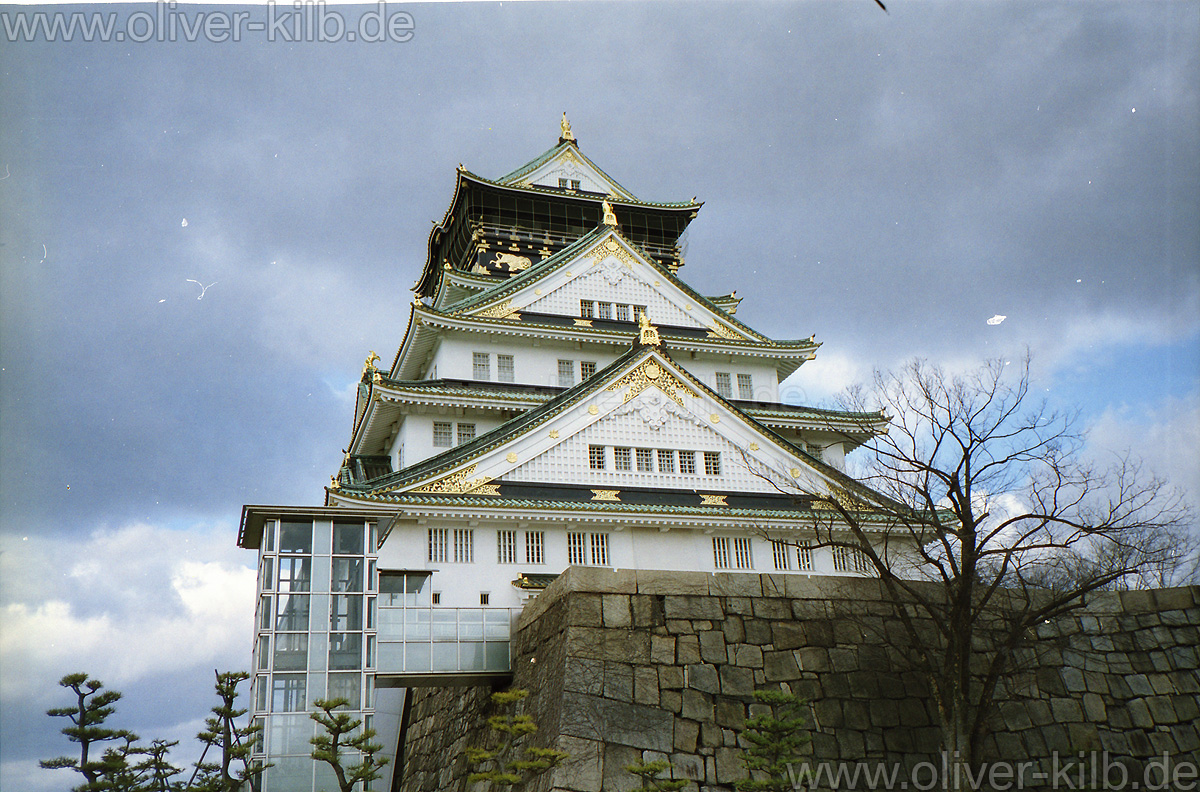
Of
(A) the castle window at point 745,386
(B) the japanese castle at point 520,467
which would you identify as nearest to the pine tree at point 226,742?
(B) the japanese castle at point 520,467

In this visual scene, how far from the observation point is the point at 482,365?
97.2 ft

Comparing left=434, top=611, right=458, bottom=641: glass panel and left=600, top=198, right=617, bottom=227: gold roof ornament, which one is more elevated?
left=600, top=198, right=617, bottom=227: gold roof ornament

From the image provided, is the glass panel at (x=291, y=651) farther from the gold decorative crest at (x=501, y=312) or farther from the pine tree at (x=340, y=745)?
the gold decorative crest at (x=501, y=312)

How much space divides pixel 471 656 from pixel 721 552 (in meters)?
7.62

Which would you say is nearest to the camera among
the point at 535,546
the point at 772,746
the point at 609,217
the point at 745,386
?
the point at 772,746

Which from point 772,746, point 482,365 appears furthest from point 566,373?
point 772,746

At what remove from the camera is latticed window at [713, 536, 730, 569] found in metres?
25.1

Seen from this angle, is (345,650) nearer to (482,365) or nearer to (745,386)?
(482,365)

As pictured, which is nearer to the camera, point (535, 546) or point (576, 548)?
point (535, 546)

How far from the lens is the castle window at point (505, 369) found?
29.7 meters

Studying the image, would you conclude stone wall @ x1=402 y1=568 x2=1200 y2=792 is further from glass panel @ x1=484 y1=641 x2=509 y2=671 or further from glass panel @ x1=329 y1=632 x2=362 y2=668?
glass panel @ x1=329 y1=632 x2=362 y2=668

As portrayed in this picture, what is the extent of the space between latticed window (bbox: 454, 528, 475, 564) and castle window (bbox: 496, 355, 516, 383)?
6902mm

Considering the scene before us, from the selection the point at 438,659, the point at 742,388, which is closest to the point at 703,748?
the point at 438,659

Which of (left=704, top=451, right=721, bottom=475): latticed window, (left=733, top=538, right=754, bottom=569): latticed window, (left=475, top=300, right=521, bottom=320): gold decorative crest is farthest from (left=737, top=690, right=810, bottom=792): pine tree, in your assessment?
(left=475, top=300, right=521, bottom=320): gold decorative crest
